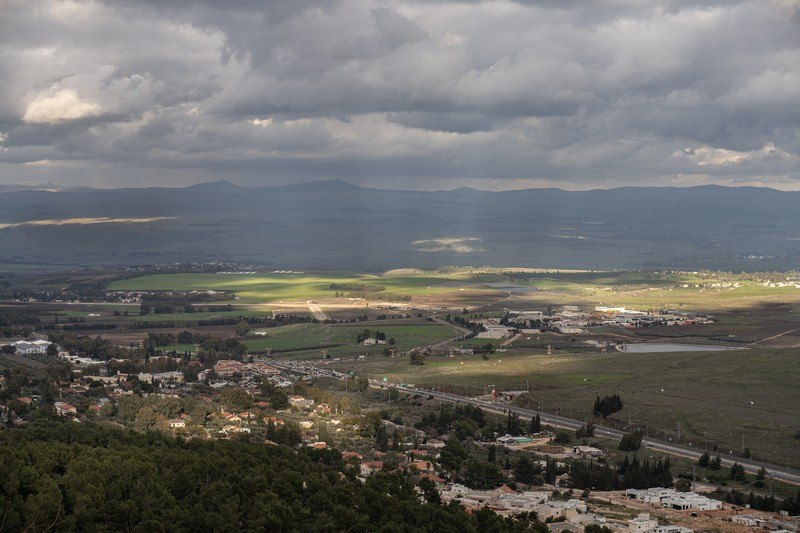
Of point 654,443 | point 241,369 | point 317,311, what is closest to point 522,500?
point 654,443

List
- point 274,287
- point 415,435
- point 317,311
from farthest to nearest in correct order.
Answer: point 274,287, point 317,311, point 415,435

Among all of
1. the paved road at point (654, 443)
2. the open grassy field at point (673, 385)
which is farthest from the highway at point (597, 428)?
the open grassy field at point (673, 385)

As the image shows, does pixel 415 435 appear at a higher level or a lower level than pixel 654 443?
higher

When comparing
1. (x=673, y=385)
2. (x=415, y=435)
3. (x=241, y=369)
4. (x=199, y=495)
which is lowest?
(x=241, y=369)

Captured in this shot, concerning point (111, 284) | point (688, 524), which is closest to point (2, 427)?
point (688, 524)

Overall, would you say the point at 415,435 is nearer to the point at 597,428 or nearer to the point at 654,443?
the point at 597,428

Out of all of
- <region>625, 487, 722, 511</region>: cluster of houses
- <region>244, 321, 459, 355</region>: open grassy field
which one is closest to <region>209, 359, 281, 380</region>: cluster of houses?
<region>244, 321, 459, 355</region>: open grassy field

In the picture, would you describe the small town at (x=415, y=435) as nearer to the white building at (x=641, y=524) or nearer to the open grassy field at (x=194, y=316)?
the white building at (x=641, y=524)

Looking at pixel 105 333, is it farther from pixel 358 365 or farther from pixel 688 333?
pixel 688 333
